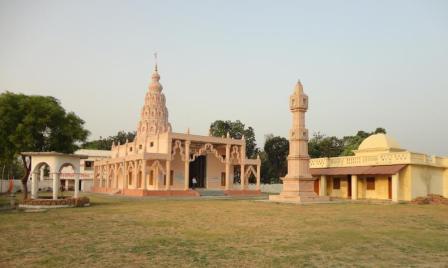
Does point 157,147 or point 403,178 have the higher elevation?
point 157,147

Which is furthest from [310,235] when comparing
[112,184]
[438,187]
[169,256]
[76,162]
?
[112,184]

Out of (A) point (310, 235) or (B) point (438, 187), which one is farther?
(B) point (438, 187)

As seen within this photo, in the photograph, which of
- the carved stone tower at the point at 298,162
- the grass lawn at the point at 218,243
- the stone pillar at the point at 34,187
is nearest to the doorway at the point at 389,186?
the carved stone tower at the point at 298,162

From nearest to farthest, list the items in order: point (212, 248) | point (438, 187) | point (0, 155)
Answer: point (212, 248) → point (0, 155) → point (438, 187)

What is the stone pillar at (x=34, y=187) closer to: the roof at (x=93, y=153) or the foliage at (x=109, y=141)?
the roof at (x=93, y=153)

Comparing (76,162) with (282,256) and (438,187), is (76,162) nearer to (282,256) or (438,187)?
(282,256)

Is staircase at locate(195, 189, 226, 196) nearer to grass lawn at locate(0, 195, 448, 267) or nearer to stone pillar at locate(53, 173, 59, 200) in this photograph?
stone pillar at locate(53, 173, 59, 200)

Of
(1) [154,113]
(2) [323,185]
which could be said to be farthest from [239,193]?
(1) [154,113]

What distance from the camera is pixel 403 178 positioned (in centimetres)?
2872

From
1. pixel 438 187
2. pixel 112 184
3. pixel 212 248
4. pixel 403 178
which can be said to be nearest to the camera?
pixel 212 248

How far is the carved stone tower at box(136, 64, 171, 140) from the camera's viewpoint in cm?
4734

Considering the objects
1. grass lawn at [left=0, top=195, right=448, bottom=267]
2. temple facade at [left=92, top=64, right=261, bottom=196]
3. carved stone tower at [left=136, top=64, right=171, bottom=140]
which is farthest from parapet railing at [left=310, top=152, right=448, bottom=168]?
carved stone tower at [left=136, top=64, right=171, bottom=140]

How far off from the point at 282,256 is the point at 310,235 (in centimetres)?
326

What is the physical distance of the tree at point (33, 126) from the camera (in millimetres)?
22000
